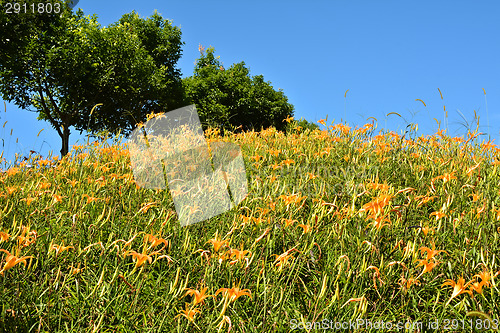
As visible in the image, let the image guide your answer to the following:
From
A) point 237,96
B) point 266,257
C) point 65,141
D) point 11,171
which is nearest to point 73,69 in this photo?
point 65,141

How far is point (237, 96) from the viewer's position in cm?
2112

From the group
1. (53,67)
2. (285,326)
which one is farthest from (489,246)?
(53,67)

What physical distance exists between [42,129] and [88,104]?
11993 millimetres

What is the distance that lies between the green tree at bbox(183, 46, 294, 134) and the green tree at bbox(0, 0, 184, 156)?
10.2ft

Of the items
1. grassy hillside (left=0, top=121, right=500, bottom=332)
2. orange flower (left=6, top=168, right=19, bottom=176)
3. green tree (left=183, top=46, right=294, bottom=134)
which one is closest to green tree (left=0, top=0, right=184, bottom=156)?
green tree (left=183, top=46, right=294, bottom=134)

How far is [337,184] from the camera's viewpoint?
351cm

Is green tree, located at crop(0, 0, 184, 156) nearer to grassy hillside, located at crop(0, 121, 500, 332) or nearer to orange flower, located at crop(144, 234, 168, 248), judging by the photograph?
grassy hillside, located at crop(0, 121, 500, 332)

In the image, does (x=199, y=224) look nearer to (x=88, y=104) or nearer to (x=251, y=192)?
(x=251, y=192)

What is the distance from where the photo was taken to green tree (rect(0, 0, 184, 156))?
43.2ft

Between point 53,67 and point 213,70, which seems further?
point 213,70

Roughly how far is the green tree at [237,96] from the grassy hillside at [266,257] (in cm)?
1645

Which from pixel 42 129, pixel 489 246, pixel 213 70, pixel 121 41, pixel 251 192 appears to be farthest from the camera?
pixel 213 70

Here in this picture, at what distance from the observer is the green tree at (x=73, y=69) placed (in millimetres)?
13172

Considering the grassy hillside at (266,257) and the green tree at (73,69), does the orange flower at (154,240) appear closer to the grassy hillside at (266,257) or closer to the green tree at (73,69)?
the grassy hillside at (266,257)
